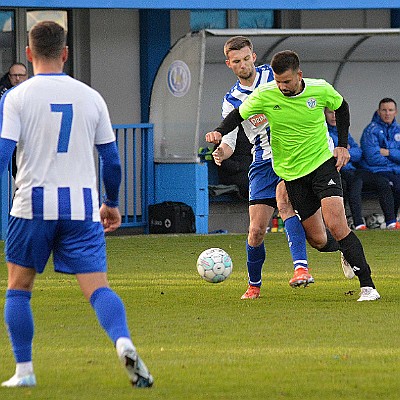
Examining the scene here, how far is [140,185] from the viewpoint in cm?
1806

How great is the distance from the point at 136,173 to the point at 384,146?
3.49 metres

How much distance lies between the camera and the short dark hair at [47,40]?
242 inches

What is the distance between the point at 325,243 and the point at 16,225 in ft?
14.7

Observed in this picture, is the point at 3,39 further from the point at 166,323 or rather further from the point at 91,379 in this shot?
the point at 91,379

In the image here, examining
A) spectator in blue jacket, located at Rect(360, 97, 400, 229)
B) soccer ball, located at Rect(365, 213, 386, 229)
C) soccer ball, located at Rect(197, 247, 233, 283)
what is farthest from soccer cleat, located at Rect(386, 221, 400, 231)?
soccer ball, located at Rect(197, 247, 233, 283)

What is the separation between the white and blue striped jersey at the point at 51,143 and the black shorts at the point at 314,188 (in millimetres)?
3702

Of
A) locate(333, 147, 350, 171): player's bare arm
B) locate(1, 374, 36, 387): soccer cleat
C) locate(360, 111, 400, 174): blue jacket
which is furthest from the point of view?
locate(360, 111, 400, 174): blue jacket

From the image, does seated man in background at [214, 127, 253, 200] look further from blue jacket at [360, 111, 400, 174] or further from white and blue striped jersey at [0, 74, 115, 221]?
white and blue striped jersey at [0, 74, 115, 221]

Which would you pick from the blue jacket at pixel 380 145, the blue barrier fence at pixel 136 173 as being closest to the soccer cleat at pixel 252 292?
the blue barrier fence at pixel 136 173

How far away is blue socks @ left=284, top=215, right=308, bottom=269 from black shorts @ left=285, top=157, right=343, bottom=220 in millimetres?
302

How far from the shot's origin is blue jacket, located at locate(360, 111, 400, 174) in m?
18.1

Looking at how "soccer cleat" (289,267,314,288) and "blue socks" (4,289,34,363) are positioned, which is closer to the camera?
"blue socks" (4,289,34,363)

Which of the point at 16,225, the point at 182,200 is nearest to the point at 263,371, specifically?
the point at 16,225

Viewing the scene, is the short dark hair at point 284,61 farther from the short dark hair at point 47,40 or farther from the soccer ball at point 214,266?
the short dark hair at point 47,40
